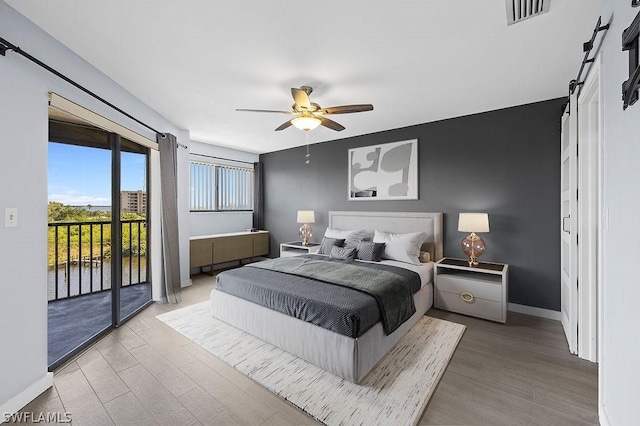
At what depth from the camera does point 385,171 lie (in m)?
4.64

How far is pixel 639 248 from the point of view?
45.8 inches

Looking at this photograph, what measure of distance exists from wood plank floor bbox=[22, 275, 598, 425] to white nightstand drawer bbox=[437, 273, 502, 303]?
51 cm

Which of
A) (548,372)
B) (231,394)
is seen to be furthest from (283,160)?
(548,372)

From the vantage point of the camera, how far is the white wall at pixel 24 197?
1737 millimetres

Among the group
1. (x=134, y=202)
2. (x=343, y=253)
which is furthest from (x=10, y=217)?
(x=343, y=253)

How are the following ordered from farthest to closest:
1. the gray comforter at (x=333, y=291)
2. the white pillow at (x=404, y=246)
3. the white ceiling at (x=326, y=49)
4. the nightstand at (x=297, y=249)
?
the nightstand at (x=297, y=249) → the white pillow at (x=404, y=246) → the gray comforter at (x=333, y=291) → the white ceiling at (x=326, y=49)

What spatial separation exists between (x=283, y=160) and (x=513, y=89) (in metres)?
4.36

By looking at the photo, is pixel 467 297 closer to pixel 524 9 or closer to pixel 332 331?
pixel 332 331

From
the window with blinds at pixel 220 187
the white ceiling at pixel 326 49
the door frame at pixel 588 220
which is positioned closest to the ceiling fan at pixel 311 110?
the white ceiling at pixel 326 49

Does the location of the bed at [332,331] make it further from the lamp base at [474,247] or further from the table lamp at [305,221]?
the table lamp at [305,221]

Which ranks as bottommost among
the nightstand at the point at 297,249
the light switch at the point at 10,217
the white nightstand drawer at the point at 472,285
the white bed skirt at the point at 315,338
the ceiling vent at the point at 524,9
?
the white bed skirt at the point at 315,338

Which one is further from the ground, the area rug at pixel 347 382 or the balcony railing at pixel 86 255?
the balcony railing at pixel 86 255

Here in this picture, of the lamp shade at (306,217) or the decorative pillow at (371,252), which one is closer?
the decorative pillow at (371,252)

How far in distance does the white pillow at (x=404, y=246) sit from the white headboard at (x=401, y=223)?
168 millimetres
